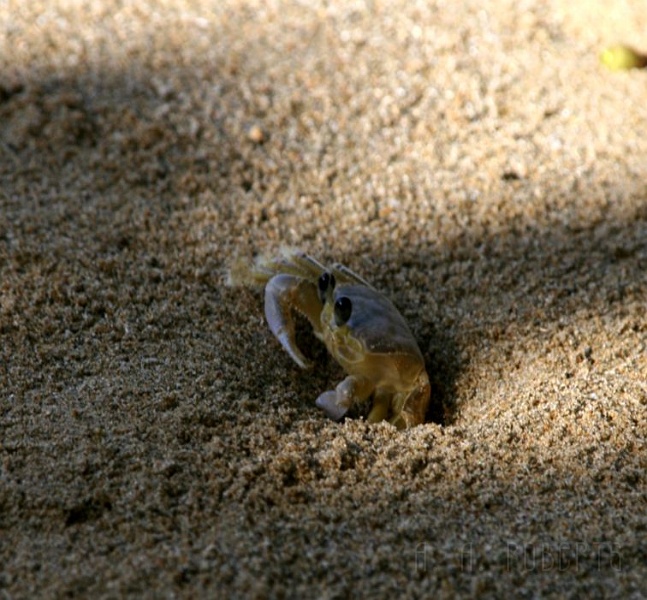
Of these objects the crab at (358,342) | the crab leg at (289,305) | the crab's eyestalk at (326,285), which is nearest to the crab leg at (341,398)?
the crab at (358,342)

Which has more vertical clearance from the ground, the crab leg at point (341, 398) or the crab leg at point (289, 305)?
→ the crab leg at point (289, 305)

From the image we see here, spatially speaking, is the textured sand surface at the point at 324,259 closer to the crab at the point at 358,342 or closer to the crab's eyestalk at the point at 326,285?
the crab at the point at 358,342

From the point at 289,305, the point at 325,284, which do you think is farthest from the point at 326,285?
the point at 289,305

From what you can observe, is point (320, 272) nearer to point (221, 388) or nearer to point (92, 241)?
point (221, 388)

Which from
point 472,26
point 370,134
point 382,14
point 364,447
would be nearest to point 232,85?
point 370,134

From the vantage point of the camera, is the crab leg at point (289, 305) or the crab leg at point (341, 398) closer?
the crab leg at point (341, 398)

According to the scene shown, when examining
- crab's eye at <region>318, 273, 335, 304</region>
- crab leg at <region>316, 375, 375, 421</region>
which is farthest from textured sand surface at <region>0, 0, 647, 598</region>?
crab's eye at <region>318, 273, 335, 304</region>

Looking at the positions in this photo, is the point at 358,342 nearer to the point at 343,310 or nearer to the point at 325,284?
the point at 343,310

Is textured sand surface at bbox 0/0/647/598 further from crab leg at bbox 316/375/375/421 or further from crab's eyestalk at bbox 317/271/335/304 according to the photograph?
crab's eyestalk at bbox 317/271/335/304
